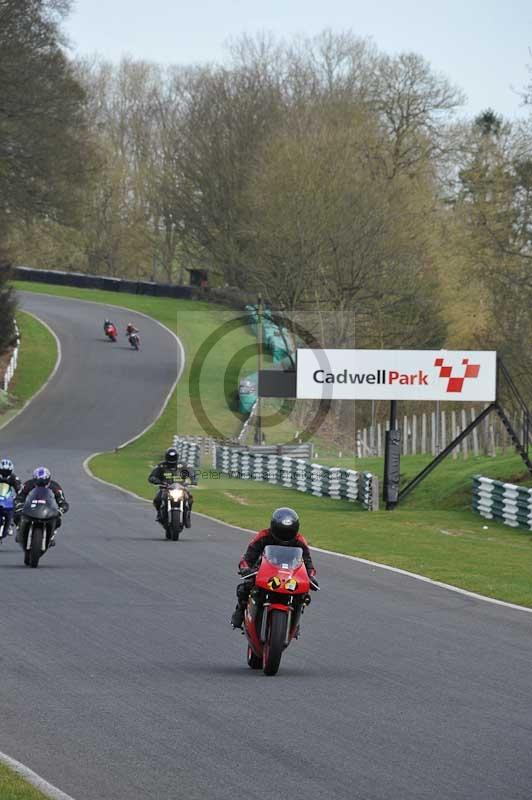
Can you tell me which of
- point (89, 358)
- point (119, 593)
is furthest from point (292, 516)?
point (89, 358)

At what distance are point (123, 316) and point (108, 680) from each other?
8145 centimetres

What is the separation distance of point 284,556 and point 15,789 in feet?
15.1

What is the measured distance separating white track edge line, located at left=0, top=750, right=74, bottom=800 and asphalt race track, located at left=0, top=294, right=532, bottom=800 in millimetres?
115

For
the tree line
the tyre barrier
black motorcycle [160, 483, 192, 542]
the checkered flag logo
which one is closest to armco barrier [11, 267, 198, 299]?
the tree line

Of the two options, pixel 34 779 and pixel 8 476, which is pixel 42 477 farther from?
pixel 34 779

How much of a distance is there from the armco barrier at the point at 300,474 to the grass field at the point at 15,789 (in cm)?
2711

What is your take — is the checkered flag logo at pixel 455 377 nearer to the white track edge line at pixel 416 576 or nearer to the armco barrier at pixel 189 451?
the white track edge line at pixel 416 576

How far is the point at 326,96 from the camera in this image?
83.2 meters

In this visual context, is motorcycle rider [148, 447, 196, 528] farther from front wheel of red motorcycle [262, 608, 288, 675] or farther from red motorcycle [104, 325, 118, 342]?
red motorcycle [104, 325, 118, 342]

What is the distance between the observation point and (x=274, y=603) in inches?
443

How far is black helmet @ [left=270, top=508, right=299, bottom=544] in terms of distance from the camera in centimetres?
1162

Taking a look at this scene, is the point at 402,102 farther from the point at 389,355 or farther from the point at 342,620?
the point at 342,620

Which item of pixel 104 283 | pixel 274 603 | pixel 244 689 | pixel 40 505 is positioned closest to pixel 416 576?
pixel 40 505

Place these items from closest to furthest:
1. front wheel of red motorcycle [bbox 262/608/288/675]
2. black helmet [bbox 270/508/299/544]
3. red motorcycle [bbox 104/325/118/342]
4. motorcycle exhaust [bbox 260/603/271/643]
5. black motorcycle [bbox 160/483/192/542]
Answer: front wheel of red motorcycle [bbox 262/608/288/675], motorcycle exhaust [bbox 260/603/271/643], black helmet [bbox 270/508/299/544], black motorcycle [bbox 160/483/192/542], red motorcycle [bbox 104/325/118/342]
